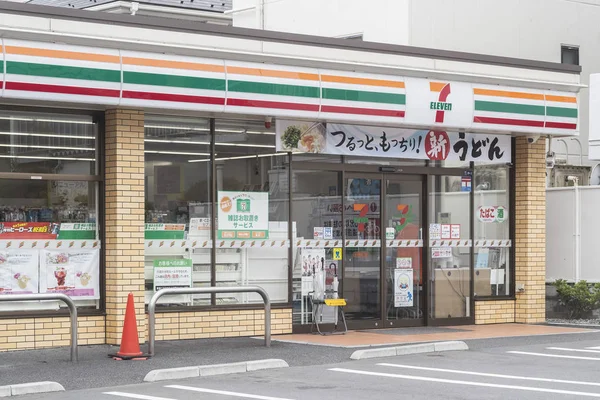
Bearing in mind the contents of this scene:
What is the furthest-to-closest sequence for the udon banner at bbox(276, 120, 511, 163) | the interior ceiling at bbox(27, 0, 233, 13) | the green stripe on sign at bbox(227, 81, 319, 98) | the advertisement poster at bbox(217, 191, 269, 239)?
1. the interior ceiling at bbox(27, 0, 233, 13)
2. the udon banner at bbox(276, 120, 511, 163)
3. the advertisement poster at bbox(217, 191, 269, 239)
4. the green stripe on sign at bbox(227, 81, 319, 98)

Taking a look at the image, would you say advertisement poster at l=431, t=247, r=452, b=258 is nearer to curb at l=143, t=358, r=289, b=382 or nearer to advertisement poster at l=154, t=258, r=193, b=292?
advertisement poster at l=154, t=258, r=193, b=292

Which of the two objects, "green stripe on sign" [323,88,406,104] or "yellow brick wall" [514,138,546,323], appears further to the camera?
"yellow brick wall" [514,138,546,323]

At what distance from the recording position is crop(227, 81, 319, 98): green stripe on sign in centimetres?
1504

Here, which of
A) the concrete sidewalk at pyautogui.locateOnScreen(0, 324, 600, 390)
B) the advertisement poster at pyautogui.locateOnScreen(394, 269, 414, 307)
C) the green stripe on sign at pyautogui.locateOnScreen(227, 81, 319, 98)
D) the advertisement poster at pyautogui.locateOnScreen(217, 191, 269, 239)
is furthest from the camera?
the advertisement poster at pyautogui.locateOnScreen(394, 269, 414, 307)

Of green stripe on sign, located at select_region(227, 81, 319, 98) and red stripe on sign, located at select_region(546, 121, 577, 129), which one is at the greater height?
green stripe on sign, located at select_region(227, 81, 319, 98)

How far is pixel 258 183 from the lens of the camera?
54.2 feet

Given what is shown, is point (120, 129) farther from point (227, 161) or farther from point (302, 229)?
point (302, 229)

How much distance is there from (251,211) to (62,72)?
13.3 ft

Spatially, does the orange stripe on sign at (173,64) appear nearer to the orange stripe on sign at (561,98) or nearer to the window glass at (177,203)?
the window glass at (177,203)

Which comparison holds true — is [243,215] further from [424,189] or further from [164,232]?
[424,189]

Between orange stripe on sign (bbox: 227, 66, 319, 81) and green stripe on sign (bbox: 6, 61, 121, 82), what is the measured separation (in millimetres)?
1815

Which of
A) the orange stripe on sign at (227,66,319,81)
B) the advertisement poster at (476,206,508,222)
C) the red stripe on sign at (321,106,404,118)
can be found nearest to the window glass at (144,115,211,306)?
the orange stripe on sign at (227,66,319,81)

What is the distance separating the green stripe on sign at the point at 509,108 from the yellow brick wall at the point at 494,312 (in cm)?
342

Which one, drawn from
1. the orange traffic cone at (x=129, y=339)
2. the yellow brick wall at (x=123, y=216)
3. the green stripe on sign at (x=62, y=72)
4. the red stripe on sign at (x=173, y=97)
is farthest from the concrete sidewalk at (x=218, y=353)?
the green stripe on sign at (x=62, y=72)
